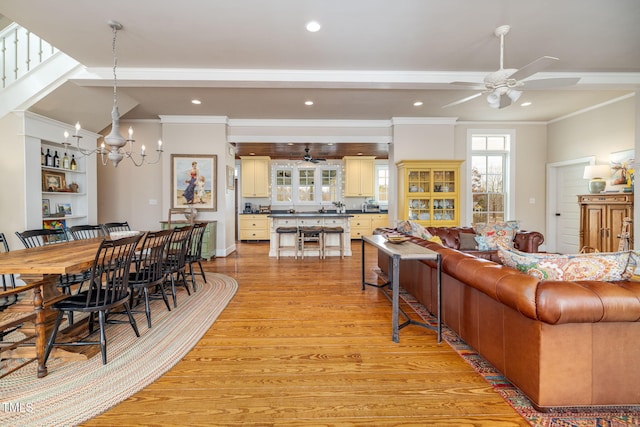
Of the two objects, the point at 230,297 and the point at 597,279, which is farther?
the point at 230,297

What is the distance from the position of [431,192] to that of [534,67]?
11.7ft

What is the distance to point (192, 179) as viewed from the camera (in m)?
6.12

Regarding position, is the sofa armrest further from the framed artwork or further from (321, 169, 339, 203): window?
(321, 169, 339, 203): window

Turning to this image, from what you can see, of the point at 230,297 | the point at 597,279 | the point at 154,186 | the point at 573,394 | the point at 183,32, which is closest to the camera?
the point at 573,394

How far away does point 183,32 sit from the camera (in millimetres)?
3164

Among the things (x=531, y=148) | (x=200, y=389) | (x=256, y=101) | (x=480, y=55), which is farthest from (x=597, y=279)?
(x=531, y=148)

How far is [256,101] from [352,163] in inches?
174

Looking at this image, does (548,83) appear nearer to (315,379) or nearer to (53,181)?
(315,379)

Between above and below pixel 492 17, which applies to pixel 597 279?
below

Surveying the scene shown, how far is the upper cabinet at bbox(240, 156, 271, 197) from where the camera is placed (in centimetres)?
901

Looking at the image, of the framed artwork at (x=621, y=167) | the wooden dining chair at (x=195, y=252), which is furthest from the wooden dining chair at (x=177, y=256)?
the framed artwork at (x=621, y=167)

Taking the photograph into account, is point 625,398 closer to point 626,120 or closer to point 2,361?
point 2,361

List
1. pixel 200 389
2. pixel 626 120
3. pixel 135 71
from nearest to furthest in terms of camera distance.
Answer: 1. pixel 200 389
2. pixel 135 71
3. pixel 626 120

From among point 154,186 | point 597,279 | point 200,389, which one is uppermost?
point 154,186
